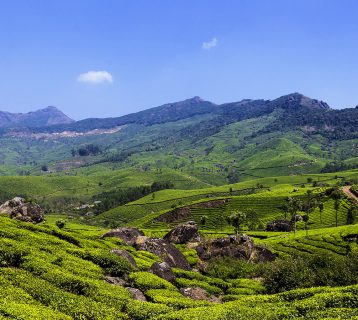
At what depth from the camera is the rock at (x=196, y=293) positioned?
2396 inches

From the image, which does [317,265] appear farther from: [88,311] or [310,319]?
[88,311]

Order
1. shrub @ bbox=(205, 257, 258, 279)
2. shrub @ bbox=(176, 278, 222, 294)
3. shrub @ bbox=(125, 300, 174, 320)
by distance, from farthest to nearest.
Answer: shrub @ bbox=(205, 257, 258, 279) < shrub @ bbox=(176, 278, 222, 294) < shrub @ bbox=(125, 300, 174, 320)

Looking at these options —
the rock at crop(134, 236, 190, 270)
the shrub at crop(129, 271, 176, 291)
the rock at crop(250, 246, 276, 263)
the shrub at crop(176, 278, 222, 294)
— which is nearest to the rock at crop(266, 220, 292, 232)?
the rock at crop(250, 246, 276, 263)

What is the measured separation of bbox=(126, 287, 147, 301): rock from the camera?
5287cm

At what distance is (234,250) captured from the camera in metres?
118

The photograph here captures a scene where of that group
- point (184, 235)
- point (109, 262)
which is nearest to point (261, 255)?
point (184, 235)

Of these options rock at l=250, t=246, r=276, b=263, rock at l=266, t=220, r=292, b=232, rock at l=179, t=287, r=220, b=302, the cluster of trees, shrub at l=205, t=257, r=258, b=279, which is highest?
rock at l=179, t=287, r=220, b=302

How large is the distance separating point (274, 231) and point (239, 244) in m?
74.4

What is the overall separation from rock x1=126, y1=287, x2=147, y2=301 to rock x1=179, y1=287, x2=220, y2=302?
338 inches

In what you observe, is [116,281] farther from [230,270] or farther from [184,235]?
[184,235]

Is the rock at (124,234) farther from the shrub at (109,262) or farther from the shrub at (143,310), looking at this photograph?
the shrub at (143,310)

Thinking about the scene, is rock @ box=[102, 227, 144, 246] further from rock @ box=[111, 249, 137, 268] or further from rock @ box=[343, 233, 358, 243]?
rock @ box=[343, 233, 358, 243]

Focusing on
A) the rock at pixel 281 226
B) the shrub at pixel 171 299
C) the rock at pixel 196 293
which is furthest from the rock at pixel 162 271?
the rock at pixel 281 226

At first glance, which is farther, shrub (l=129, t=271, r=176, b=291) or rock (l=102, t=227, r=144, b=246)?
rock (l=102, t=227, r=144, b=246)
